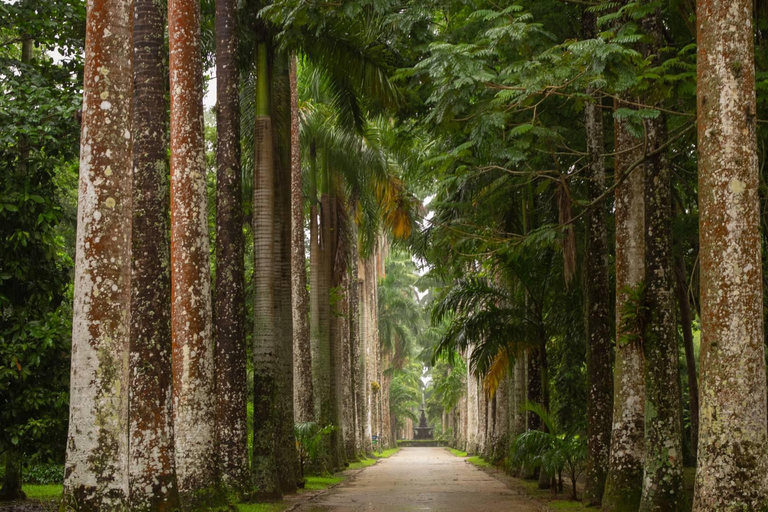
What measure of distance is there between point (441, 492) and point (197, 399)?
27.7 ft

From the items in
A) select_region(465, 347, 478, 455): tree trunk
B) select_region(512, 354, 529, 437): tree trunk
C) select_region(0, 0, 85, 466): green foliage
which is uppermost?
select_region(0, 0, 85, 466): green foliage

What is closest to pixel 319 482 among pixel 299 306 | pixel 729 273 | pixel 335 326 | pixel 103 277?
pixel 299 306

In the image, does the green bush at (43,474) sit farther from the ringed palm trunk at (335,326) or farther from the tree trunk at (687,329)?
the tree trunk at (687,329)

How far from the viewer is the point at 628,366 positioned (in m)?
12.3

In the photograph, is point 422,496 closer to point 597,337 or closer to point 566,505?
point 566,505

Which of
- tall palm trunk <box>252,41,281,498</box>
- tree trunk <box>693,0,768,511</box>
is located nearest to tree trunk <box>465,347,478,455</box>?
tall palm trunk <box>252,41,281,498</box>

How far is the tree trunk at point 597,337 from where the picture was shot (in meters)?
14.3

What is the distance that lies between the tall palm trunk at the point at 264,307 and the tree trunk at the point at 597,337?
5.70 metres

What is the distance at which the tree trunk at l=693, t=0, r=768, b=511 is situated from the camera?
807 centimetres

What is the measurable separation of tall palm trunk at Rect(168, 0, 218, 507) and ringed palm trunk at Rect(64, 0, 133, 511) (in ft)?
13.4

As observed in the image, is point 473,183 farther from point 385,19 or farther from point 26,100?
point 26,100

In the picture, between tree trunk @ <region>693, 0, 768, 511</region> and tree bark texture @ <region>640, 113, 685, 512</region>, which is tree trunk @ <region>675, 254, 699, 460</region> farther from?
tree trunk @ <region>693, 0, 768, 511</region>

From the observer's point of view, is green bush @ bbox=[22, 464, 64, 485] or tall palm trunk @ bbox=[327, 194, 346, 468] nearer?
green bush @ bbox=[22, 464, 64, 485]

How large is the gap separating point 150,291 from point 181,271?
197 cm
